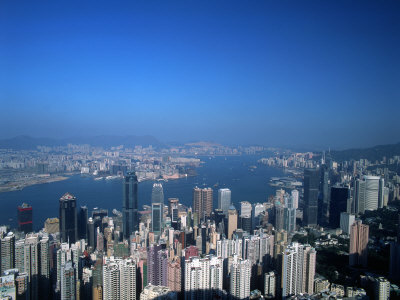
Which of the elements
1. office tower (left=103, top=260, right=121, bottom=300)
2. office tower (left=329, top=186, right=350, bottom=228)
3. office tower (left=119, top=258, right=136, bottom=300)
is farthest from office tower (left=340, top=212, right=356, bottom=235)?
office tower (left=103, top=260, right=121, bottom=300)

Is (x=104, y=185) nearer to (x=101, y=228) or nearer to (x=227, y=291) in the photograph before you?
(x=101, y=228)

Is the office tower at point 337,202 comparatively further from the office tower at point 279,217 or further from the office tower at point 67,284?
the office tower at point 67,284

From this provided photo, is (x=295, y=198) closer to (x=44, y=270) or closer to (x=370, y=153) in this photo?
(x=370, y=153)

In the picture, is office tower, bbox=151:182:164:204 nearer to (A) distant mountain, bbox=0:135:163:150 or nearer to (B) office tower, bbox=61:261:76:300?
(A) distant mountain, bbox=0:135:163:150

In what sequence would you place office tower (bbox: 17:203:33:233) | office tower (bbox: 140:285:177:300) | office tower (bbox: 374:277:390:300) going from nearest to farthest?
office tower (bbox: 140:285:177:300) < office tower (bbox: 374:277:390:300) < office tower (bbox: 17:203:33:233)

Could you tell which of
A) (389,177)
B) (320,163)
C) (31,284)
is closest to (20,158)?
(31,284)

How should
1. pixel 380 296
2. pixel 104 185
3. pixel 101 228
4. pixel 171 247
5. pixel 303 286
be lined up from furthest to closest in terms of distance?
1. pixel 104 185
2. pixel 101 228
3. pixel 171 247
4. pixel 303 286
5. pixel 380 296
